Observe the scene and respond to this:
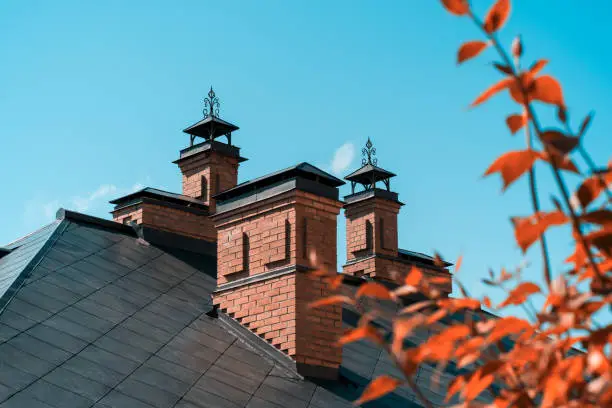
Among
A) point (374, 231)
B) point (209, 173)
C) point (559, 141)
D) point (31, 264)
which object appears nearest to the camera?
point (559, 141)

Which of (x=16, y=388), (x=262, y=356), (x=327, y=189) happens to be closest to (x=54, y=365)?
(x=16, y=388)

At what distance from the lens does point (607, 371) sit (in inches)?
69.1

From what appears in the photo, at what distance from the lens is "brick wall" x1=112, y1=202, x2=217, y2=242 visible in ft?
54.5

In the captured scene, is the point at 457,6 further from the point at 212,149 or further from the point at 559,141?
the point at 212,149

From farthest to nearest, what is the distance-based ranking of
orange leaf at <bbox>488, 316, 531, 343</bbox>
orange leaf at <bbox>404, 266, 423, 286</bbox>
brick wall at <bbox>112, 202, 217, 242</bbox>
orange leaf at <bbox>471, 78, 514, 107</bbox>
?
brick wall at <bbox>112, 202, 217, 242</bbox>, orange leaf at <bbox>404, 266, 423, 286</bbox>, orange leaf at <bbox>488, 316, 531, 343</bbox>, orange leaf at <bbox>471, 78, 514, 107</bbox>

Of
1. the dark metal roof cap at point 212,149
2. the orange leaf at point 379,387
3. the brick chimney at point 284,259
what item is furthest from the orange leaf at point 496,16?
the dark metal roof cap at point 212,149

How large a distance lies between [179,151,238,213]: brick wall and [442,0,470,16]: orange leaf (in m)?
16.5

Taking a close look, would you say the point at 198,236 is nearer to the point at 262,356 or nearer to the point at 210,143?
the point at 210,143

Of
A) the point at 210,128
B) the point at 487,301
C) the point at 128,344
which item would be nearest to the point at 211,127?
the point at 210,128

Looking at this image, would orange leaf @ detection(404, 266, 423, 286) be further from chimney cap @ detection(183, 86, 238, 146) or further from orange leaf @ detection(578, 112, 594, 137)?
chimney cap @ detection(183, 86, 238, 146)

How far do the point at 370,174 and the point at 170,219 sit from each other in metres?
6.67

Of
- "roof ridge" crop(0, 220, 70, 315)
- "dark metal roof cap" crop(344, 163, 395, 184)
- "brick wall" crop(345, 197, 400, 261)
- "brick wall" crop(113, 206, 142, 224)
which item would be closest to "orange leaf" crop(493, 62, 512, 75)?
"roof ridge" crop(0, 220, 70, 315)

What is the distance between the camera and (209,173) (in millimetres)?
18625

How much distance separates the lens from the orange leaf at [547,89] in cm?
190
